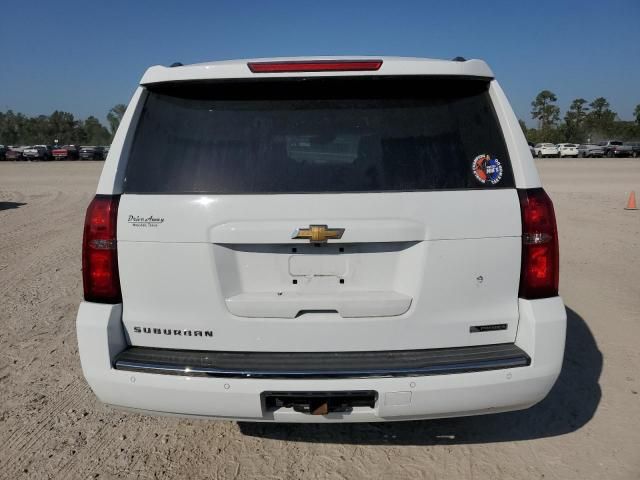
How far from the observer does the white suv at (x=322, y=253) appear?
243 centimetres

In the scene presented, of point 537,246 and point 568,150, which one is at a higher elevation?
point 537,246

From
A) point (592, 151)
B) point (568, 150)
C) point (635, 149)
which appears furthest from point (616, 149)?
point (568, 150)

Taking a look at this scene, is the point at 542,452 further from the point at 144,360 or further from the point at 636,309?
the point at 636,309

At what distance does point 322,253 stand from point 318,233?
0.12m

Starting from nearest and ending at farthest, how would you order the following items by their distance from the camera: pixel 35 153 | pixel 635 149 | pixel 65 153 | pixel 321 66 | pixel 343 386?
pixel 343 386
pixel 321 66
pixel 635 149
pixel 35 153
pixel 65 153

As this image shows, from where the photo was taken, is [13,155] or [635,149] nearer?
[635,149]

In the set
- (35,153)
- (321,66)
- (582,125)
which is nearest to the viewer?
(321,66)

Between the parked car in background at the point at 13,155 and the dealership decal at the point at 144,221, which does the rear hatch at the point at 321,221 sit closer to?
the dealership decal at the point at 144,221

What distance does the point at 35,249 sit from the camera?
30.0 ft

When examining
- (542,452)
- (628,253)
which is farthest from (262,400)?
(628,253)

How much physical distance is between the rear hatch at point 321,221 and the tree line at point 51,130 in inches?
4826

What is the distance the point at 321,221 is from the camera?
2.42 metres

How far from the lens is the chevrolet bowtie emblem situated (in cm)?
240

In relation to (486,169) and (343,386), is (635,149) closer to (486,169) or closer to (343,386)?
(486,169)
